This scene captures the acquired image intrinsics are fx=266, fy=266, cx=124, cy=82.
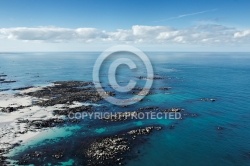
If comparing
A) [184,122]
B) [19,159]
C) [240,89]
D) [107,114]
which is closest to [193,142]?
[184,122]

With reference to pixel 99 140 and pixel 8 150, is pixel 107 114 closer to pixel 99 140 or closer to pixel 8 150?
pixel 99 140

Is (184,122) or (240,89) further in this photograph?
(240,89)

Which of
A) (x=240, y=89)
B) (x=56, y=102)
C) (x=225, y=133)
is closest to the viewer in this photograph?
(x=225, y=133)

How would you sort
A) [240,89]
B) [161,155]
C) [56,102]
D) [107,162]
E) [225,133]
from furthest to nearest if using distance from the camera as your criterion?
1. [240,89]
2. [56,102]
3. [225,133]
4. [161,155]
5. [107,162]

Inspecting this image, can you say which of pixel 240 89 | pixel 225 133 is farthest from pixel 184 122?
pixel 240 89

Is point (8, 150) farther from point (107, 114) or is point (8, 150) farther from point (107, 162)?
point (107, 114)
